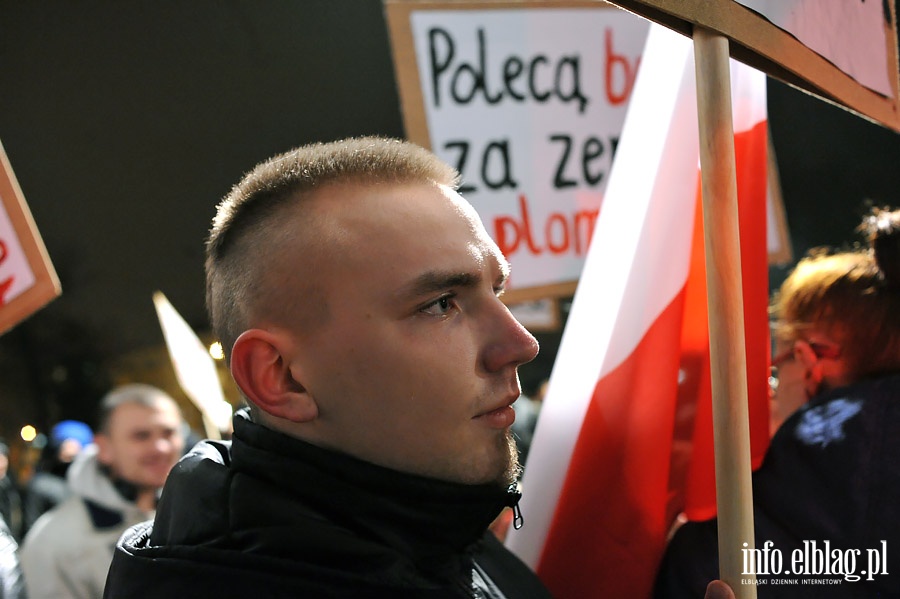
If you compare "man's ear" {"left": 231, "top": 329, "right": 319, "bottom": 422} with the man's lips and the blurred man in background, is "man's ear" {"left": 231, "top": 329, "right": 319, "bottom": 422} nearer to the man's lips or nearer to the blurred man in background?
the man's lips

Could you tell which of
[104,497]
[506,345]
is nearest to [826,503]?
[506,345]

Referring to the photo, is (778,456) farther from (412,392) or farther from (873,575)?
(412,392)

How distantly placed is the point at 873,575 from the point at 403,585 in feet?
2.40

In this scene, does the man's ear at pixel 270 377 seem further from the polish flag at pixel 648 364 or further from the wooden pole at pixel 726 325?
the polish flag at pixel 648 364

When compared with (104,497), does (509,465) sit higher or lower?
higher

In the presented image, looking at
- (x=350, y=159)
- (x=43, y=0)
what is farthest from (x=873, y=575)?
(x=43, y=0)

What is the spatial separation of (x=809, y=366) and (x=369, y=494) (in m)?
0.94

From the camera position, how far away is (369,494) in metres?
1.15

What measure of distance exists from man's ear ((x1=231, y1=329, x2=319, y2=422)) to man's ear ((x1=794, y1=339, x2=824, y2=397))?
38.2 inches

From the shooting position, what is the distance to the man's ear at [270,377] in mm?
1178

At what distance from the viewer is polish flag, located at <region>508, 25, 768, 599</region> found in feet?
5.16

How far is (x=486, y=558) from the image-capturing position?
149cm

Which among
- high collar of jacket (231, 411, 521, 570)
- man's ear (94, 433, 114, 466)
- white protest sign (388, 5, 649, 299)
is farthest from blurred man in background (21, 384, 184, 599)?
high collar of jacket (231, 411, 521, 570)

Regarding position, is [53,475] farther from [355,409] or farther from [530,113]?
[355,409]
